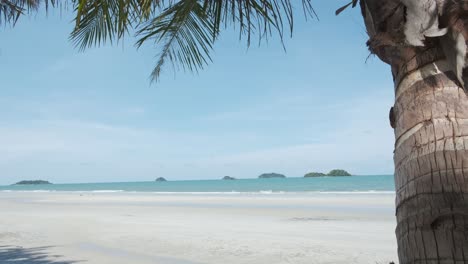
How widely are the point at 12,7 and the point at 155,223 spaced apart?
29.8ft

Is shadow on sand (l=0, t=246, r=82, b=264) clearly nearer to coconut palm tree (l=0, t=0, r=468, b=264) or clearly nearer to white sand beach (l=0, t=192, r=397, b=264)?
white sand beach (l=0, t=192, r=397, b=264)

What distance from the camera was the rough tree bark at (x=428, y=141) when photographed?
1.49m

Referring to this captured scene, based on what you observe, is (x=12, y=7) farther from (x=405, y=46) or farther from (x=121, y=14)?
(x=405, y=46)

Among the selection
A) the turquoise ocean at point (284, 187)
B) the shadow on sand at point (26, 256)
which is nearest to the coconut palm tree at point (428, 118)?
the shadow on sand at point (26, 256)

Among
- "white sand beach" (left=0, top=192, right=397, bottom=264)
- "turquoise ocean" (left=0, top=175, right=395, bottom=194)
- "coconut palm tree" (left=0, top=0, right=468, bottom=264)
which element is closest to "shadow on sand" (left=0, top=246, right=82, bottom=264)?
"white sand beach" (left=0, top=192, right=397, bottom=264)

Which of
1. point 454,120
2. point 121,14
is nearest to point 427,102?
point 454,120

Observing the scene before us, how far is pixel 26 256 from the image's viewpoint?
7.83 metres

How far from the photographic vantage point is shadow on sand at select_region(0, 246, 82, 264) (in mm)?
7309

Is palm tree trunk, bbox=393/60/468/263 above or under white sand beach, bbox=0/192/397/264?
above

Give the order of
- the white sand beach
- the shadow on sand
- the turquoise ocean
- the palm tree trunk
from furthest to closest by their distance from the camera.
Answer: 1. the turquoise ocean
2. the white sand beach
3. the shadow on sand
4. the palm tree trunk

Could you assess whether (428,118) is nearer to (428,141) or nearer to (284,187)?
(428,141)

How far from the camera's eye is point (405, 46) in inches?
67.4

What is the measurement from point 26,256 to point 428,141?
782cm

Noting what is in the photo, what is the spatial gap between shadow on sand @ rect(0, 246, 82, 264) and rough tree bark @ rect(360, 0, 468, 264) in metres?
6.80
